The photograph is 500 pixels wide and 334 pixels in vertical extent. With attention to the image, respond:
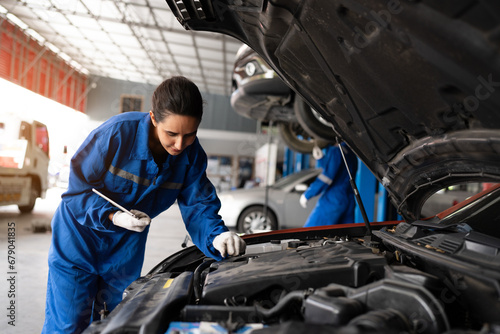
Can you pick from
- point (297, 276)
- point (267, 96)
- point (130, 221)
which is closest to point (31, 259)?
point (267, 96)

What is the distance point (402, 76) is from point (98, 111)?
1526 cm

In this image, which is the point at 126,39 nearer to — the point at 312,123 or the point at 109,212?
the point at 312,123

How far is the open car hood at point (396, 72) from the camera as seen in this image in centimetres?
77

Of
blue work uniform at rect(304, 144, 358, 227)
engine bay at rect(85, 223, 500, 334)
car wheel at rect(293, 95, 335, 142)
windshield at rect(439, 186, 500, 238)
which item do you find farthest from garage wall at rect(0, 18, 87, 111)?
windshield at rect(439, 186, 500, 238)

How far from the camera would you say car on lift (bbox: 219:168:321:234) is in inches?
195

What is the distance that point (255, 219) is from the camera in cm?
502

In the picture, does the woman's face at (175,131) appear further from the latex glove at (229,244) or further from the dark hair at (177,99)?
the latex glove at (229,244)

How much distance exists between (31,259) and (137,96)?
11593 millimetres

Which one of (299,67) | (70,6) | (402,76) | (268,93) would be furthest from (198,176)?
(70,6)

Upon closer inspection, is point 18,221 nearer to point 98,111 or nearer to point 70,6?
point 70,6

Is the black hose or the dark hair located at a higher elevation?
the dark hair

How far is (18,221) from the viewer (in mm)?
5430

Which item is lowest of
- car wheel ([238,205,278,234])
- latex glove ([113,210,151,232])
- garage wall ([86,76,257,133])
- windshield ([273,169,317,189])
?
car wheel ([238,205,278,234])

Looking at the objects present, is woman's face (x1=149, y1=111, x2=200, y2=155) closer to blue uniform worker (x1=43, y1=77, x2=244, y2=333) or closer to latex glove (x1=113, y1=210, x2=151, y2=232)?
blue uniform worker (x1=43, y1=77, x2=244, y2=333)
